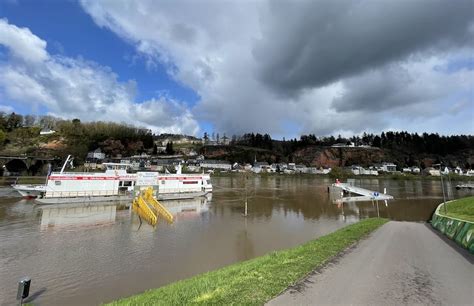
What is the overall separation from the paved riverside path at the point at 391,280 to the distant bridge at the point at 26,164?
115 metres

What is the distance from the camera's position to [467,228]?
50.7 feet

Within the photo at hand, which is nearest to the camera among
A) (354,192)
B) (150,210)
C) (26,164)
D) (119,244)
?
(119,244)

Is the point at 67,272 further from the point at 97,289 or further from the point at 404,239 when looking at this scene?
the point at 404,239

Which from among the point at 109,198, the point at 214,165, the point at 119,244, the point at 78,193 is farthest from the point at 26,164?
the point at 119,244

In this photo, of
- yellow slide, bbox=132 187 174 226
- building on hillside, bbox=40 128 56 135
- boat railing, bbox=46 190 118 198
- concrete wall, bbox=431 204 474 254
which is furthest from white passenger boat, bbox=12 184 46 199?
building on hillside, bbox=40 128 56 135

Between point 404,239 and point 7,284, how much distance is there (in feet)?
74.7

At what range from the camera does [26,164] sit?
97.6 m

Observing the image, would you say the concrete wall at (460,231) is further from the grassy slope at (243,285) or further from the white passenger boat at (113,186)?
the white passenger boat at (113,186)

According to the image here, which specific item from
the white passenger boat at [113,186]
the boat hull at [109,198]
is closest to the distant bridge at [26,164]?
the white passenger boat at [113,186]

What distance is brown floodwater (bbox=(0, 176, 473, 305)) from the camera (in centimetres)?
1290

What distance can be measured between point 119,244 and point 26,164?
103 meters

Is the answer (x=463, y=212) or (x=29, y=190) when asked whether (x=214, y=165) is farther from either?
(x=463, y=212)

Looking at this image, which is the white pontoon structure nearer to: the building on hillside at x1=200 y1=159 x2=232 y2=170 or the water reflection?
the water reflection

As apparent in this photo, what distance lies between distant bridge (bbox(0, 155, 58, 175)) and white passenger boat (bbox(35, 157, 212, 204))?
6677cm
